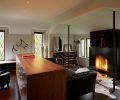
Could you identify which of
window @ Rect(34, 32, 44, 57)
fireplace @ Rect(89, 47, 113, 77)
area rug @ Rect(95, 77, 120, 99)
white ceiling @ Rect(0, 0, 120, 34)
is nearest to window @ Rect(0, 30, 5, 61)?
white ceiling @ Rect(0, 0, 120, 34)

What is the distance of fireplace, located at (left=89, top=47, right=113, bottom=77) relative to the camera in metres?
5.95

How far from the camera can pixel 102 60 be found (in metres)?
6.52

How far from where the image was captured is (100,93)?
13.7 feet

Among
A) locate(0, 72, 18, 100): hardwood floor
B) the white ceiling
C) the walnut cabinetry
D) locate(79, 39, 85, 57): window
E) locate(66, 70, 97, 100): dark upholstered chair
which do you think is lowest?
locate(0, 72, 18, 100): hardwood floor

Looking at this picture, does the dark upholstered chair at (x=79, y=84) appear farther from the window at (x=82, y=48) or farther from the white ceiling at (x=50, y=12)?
the window at (x=82, y=48)

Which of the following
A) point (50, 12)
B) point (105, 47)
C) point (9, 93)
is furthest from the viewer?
point (105, 47)

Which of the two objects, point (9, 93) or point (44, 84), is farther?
point (9, 93)

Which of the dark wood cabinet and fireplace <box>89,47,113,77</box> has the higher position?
the dark wood cabinet

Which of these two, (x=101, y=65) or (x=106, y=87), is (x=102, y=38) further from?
(x=106, y=87)

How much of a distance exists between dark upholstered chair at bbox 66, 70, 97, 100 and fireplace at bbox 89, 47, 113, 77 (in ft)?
8.05

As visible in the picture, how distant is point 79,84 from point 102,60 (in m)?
3.41

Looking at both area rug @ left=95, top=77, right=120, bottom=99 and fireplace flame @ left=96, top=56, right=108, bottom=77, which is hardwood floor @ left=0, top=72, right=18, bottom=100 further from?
fireplace flame @ left=96, top=56, right=108, bottom=77

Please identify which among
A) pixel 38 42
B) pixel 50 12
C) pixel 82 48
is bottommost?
pixel 82 48

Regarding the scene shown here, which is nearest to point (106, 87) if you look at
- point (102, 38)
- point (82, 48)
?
point (102, 38)
